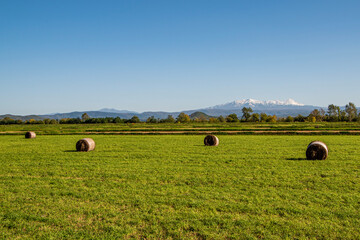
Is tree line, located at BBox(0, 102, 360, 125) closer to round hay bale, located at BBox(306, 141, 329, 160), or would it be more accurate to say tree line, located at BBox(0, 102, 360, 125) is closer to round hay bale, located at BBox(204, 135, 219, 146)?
round hay bale, located at BBox(204, 135, 219, 146)

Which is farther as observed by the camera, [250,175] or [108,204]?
[250,175]

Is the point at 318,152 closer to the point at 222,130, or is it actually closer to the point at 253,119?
the point at 222,130

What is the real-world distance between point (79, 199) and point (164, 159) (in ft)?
32.0

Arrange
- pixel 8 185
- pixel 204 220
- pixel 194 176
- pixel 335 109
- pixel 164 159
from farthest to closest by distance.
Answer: pixel 335 109, pixel 164 159, pixel 194 176, pixel 8 185, pixel 204 220

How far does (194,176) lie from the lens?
559 inches

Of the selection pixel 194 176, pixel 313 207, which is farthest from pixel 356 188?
pixel 194 176

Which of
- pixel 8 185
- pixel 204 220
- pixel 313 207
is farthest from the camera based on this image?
pixel 8 185

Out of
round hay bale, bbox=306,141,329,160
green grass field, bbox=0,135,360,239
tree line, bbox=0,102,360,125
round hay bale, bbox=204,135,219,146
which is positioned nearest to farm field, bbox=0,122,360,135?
A: round hay bale, bbox=204,135,219,146

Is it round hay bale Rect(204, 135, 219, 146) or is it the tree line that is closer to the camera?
round hay bale Rect(204, 135, 219, 146)

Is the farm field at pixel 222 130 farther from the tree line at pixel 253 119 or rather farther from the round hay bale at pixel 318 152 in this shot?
the tree line at pixel 253 119

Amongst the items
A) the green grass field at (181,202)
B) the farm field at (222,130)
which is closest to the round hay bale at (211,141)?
the green grass field at (181,202)

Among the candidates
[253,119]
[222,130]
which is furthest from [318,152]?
[253,119]

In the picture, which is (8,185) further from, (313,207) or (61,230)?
(313,207)

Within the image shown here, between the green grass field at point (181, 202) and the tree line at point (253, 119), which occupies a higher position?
the tree line at point (253, 119)
